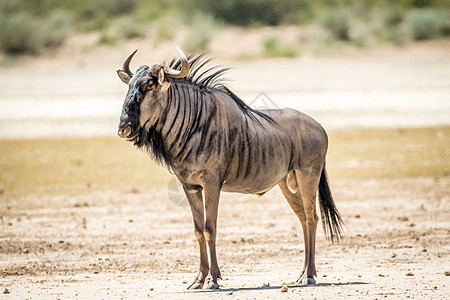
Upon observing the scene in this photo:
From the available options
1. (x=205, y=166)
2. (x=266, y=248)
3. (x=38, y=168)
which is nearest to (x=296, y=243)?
(x=266, y=248)

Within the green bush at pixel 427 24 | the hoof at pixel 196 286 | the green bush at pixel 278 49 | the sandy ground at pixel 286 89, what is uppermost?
the green bush at pixel 427 24

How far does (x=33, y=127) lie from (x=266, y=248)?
38.1ft

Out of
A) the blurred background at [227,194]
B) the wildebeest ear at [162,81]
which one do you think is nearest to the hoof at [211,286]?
the blurred background at [227,194]

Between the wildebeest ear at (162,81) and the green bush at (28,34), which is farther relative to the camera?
the green bush at (28,34)

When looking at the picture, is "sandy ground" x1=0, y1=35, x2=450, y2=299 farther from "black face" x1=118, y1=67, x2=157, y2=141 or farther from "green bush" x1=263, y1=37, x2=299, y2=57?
"green bush" x1=263, y1=37, x2=299, y2=57

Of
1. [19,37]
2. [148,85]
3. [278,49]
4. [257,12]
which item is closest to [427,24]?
[278,49]

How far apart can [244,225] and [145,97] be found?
4.60 m

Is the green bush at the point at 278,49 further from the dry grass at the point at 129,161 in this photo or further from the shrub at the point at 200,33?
the dry grass at the point at 129,161

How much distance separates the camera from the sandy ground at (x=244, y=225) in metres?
8.47

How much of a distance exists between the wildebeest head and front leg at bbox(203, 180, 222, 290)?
0.82m

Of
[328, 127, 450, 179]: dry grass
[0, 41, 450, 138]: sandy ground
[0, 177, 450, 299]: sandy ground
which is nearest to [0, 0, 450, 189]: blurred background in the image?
[0, 41, 450, 138]: sandy ground

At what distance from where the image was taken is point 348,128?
20312 mm

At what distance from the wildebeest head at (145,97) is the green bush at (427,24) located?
833 inches

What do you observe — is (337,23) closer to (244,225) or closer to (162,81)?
(244,225)
